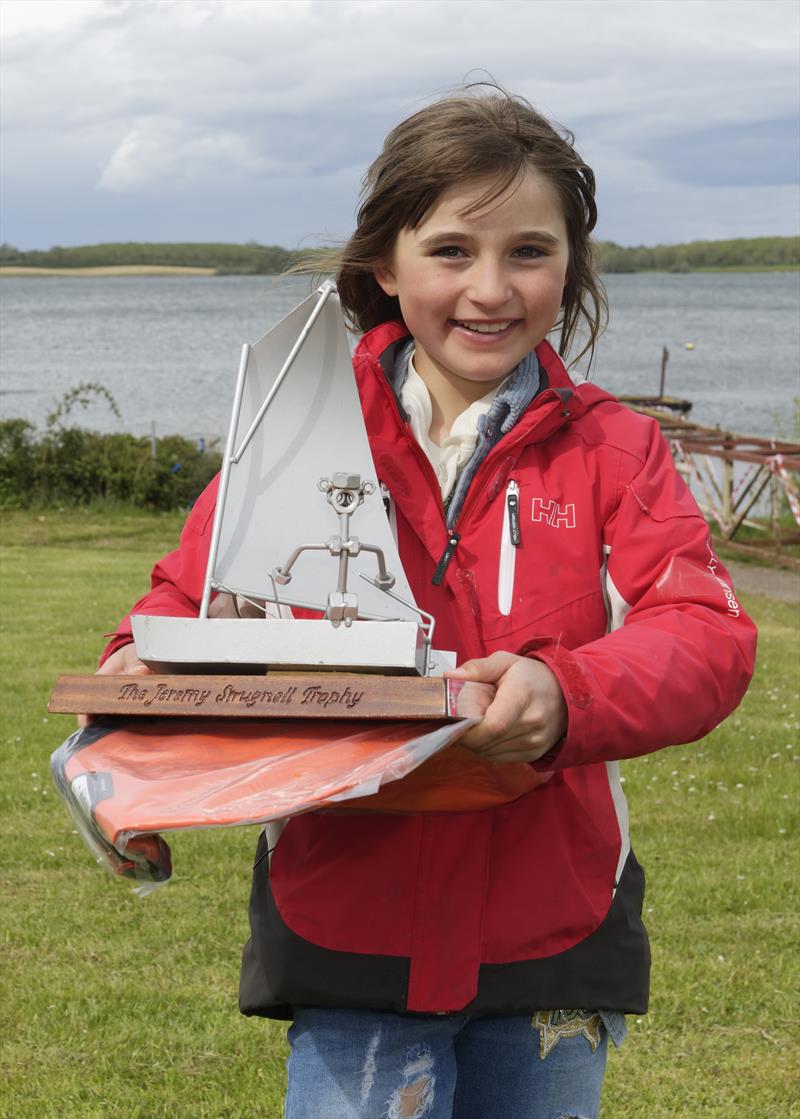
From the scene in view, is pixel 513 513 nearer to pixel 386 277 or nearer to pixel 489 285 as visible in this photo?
pixel 489 285

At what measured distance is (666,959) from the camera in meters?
4.77

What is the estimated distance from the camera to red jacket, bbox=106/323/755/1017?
1.97 m

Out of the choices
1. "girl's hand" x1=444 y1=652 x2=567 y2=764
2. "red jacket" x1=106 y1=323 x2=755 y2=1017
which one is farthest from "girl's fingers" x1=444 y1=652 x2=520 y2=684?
"red jacket" x1=106 y1=323 x2=755 y2=1017

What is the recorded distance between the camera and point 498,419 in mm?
2135

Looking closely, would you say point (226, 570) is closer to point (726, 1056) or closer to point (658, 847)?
point (726, 1056)

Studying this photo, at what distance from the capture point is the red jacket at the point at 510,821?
1.97 meters

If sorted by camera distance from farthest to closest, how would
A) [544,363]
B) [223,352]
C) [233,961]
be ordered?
[223,352] → [233,961] → [544,363]

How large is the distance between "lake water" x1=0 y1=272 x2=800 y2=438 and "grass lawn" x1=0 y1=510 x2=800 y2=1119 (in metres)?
2.20

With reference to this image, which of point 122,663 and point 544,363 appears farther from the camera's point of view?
point 544,363

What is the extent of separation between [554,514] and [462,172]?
0.53 m

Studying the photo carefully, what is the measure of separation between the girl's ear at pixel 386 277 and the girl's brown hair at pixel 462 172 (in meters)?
0.01

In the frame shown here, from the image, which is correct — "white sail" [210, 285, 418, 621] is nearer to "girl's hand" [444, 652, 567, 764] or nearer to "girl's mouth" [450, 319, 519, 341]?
"girl's mouth" [450, 319, 519, 341]

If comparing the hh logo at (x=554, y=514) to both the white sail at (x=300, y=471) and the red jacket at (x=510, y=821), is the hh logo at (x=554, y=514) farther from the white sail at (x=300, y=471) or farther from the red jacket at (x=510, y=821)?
the white sail at (x=300, y=471)

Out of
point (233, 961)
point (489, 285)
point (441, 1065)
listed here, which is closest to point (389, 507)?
point (489, 285)
